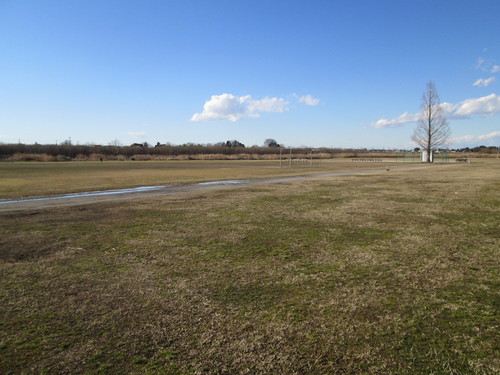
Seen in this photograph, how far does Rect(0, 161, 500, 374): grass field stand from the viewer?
269 cm

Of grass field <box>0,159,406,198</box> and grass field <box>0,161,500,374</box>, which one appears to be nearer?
grass field <box>0,161,500,374</box>

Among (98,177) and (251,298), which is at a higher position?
(98,177)

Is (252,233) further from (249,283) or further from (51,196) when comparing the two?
(51,196)

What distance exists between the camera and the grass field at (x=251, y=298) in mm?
2693

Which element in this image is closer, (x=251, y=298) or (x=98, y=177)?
(x=251, y=298)

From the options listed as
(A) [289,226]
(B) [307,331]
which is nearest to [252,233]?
(A) [289,226]

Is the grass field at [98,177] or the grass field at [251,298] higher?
the grass field at [98,177]

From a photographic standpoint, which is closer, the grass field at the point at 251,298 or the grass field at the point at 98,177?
the grass field at the point at 251,298

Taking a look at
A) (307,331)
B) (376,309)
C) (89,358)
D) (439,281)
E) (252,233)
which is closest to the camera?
(89,358)

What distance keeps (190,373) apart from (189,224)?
216 inches

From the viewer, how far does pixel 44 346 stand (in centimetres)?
288

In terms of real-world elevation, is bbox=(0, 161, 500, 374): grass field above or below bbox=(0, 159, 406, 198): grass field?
below

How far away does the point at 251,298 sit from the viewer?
380cm

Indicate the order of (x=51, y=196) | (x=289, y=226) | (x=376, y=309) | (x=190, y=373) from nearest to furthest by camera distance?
(x=190, y=373) → (x=376, y=309) → (x=289, y=226) → (x=51, y=196)
